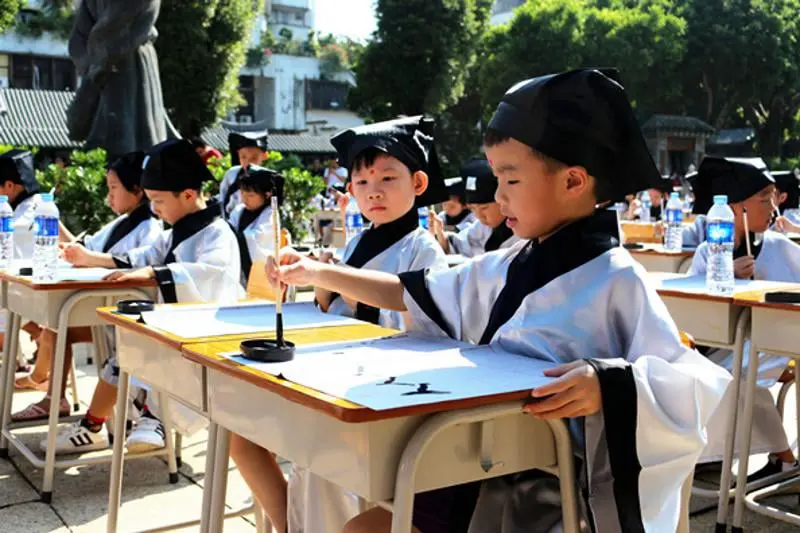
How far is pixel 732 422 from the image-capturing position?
3.98m

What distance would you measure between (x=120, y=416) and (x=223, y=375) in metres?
1.19

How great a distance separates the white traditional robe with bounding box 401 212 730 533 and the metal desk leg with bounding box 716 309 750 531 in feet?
5.51

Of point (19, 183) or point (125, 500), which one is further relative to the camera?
point (19, 183)

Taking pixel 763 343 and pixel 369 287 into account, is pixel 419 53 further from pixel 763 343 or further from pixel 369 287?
pixel 369 287

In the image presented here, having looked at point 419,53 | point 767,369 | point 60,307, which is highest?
point 419,53

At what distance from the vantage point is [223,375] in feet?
8.16

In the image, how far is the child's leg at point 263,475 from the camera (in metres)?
3.24

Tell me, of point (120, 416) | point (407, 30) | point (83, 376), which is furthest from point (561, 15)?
point (120, 416)

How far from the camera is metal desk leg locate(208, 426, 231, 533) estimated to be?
261cm

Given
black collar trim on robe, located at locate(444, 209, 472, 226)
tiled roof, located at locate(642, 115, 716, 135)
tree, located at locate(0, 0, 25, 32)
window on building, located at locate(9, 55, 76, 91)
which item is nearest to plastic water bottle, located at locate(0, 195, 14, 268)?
black collar trim on robe, located at locate(444, 209, 472, 226)

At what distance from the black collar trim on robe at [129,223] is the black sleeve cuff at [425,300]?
10.4ft

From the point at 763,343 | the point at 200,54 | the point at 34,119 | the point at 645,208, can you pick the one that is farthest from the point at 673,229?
the point at 34,119

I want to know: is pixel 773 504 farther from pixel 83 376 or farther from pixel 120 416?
pixel 83 376

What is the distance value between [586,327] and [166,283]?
276 centimetres
